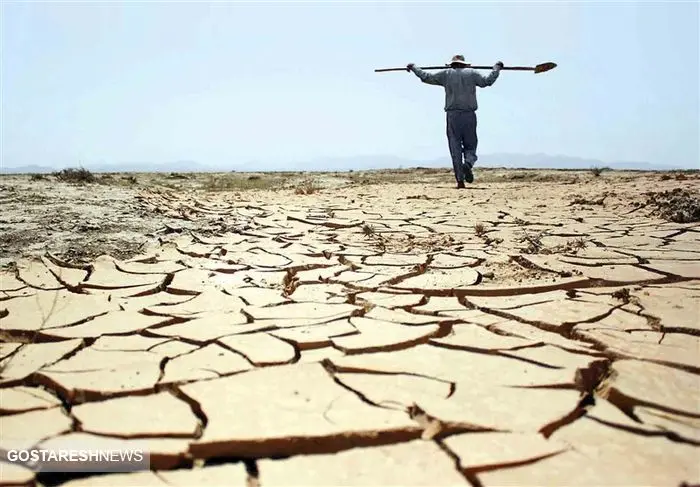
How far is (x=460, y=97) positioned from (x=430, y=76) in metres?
0.46

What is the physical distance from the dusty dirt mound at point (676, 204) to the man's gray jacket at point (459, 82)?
2.43 m

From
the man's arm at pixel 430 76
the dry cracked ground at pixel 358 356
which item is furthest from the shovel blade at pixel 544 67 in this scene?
the dry cracked ground at pixel 358 356

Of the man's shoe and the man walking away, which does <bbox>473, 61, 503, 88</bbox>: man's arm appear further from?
the man's shoe

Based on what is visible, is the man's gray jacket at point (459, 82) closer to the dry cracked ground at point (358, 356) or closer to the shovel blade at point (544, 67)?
the shovel blade at point (544, 67)

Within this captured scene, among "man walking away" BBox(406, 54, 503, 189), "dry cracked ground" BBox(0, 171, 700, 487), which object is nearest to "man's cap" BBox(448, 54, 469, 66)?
"man walking away" BBox(406, 54, 503, 189)

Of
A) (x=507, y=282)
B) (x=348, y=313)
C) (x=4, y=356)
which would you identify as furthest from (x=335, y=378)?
(x=507, y=282)

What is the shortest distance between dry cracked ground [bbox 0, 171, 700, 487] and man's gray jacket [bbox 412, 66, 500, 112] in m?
3.54

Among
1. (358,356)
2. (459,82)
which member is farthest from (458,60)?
(358,356)

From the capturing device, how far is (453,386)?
164 centimetres

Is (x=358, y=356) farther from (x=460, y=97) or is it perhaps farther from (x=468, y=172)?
(x=468, y=172)

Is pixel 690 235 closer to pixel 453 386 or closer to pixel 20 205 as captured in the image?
pixel 453 386

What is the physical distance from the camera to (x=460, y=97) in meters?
7.32

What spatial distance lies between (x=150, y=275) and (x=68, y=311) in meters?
0.70

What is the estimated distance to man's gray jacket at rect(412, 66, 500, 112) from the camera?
7.22m
